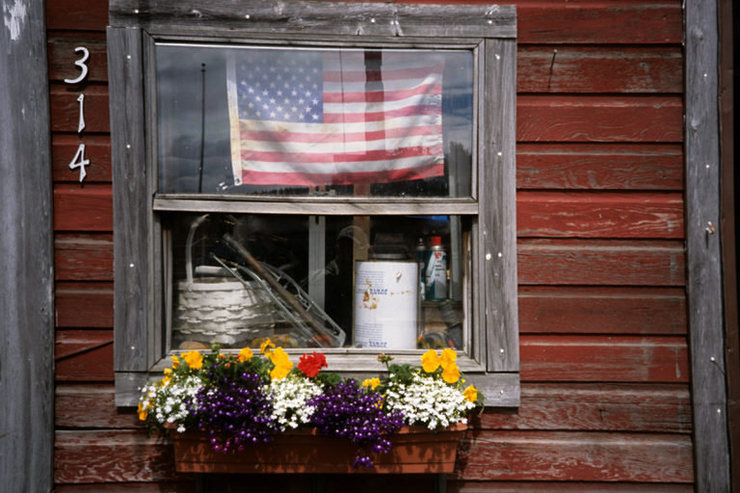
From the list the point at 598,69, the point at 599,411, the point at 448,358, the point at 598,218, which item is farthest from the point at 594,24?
the point at 599,411

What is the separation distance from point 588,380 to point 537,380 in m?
0.21

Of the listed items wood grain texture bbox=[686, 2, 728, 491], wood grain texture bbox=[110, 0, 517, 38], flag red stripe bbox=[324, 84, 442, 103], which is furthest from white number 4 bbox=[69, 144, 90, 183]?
wood grain texture bbox=[686, 2, 728, 491]

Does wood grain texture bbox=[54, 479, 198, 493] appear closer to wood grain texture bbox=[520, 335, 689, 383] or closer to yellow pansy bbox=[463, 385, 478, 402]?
yellow pansy bbox=[463, 385, 478, 402]

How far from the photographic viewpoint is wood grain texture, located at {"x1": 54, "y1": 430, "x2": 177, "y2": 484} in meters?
2.51

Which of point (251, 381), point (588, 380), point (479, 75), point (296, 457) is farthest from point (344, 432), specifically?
point (479, 75)

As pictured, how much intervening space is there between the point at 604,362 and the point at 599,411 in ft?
0.67

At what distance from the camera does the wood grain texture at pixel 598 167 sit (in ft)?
8.34

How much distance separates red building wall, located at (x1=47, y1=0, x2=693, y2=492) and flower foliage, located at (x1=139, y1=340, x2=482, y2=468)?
1.08 feet

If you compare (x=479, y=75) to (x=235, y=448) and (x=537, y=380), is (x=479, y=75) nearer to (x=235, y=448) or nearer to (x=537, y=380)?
(x=537, y=380)

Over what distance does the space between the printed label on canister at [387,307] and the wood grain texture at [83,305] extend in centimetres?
103

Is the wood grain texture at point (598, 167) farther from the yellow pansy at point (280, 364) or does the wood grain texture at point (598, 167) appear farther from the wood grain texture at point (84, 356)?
the wood grain texture at point (84, 356)

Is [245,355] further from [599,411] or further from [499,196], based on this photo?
[599,411]

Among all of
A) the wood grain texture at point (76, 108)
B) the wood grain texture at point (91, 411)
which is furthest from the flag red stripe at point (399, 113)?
the wood grain texture at point (91, 411)

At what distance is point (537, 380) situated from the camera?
8.34 feet
